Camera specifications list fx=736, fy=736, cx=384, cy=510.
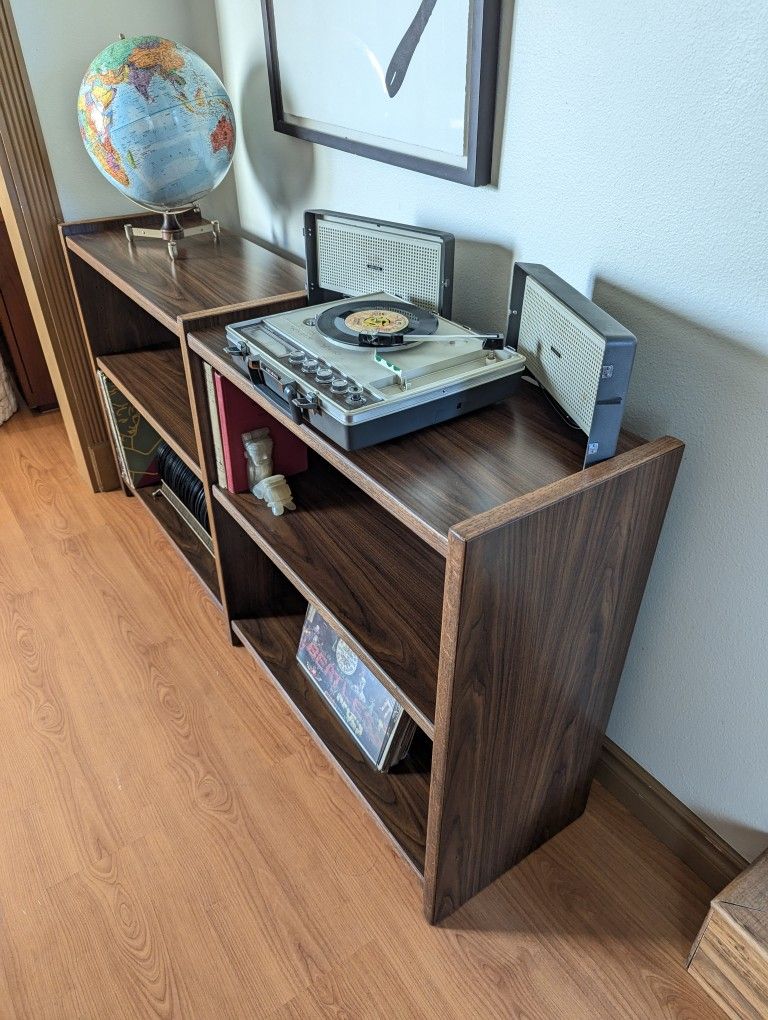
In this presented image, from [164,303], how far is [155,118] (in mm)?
388

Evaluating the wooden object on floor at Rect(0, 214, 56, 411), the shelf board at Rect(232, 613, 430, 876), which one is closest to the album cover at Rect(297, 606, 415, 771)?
the shelf board at Rect(232, 613, 430, 876)

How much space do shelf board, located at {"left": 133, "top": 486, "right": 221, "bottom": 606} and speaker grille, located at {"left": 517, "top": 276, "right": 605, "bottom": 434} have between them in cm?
102

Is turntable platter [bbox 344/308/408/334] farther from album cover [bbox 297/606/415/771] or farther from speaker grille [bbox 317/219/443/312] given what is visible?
album cover [bbox 297/606/415/771]

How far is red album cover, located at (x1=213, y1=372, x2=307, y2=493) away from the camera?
4.35ft

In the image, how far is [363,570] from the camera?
4.29 feet

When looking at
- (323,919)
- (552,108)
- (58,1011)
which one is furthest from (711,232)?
(58,1011)

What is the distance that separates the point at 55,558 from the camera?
2025 mm

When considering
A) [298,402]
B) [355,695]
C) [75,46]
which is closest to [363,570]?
[355,695]

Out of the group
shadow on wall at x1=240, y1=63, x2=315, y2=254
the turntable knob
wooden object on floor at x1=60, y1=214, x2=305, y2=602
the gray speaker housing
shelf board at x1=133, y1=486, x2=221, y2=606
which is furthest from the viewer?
shelf board at x1=133, y1=486, x2=221, y2=606

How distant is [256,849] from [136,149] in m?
Answer: 1.40

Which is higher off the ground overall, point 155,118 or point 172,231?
point 155,118

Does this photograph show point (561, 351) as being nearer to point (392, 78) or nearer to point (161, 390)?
point (392, 78)

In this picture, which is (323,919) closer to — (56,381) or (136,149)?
(136,149)

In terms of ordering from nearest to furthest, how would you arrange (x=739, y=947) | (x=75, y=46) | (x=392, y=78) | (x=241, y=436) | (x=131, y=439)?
(x=739, y=947), (x=392, y=78), (x=241, y=436), (x=75, y=46), (x=131, y=439)
